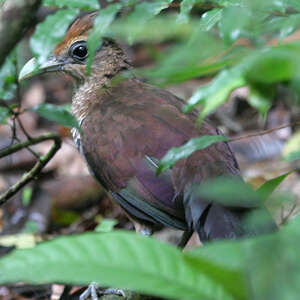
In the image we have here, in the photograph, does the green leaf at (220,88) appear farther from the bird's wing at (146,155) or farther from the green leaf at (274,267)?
the bird's wing at (146,155)

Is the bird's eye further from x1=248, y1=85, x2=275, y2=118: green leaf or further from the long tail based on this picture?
x1=248, y1=85, x2=275, y2=118: green leaf

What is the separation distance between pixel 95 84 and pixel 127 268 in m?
3.06

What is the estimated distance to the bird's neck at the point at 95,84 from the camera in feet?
13.3

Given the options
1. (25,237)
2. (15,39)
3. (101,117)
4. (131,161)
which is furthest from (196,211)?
(25,237)

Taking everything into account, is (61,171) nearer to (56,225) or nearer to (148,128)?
(56,225)

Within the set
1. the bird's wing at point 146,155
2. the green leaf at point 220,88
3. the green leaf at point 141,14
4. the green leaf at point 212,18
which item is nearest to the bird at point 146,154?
the bird's wing at point 146,155

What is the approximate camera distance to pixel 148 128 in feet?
11.2

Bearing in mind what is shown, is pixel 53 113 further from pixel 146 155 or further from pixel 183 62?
pixel 146 155

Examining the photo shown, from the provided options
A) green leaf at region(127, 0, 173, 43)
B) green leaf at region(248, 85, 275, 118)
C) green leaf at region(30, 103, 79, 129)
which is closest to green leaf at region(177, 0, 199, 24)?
Result: green leaf at region(127, 0, 173, 43)

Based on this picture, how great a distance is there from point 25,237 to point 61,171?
175cm

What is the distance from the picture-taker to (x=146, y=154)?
3.32 m

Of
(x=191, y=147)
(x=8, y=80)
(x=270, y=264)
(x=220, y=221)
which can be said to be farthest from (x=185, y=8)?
(x=270, y=264)

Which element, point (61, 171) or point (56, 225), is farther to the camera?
point (61, 171)

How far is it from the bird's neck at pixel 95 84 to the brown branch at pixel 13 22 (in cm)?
211
